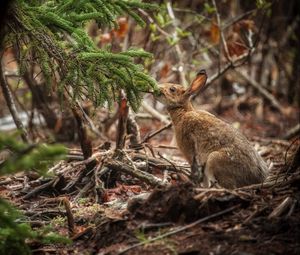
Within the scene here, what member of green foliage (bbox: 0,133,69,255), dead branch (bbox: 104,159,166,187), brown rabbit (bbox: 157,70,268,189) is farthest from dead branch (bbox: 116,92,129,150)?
green foliage (bbox: 0,133,69,255)

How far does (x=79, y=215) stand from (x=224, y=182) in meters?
1.42

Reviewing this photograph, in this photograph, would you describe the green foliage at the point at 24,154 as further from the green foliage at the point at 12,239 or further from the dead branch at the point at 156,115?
the dead branch at the point at 156,115

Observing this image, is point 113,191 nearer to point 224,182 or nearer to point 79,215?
point 79,215

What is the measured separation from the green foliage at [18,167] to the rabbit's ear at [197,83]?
3070 mm

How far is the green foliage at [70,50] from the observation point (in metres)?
4.81

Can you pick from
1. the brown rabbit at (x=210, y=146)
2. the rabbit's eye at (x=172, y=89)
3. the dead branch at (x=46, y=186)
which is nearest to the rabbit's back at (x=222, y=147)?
the brown rabbit at (x=210, y=146)

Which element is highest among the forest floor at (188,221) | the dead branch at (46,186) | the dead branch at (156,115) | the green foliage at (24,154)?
the green foliage at (24,154)

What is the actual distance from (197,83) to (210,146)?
111 cm

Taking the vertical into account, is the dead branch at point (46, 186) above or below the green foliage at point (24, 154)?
below

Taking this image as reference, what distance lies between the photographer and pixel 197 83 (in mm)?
6477

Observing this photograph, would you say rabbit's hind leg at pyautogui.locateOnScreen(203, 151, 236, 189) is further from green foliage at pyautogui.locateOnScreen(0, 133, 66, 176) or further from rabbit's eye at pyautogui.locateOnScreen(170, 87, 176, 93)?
green foliage at pyautogui.locateOnScreen(0, 133, 66, 176)

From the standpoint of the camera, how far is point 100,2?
16.9 ft

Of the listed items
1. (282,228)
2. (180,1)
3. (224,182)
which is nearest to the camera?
(282,228)

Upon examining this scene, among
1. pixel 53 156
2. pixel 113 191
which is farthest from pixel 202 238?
pixel 113 191
